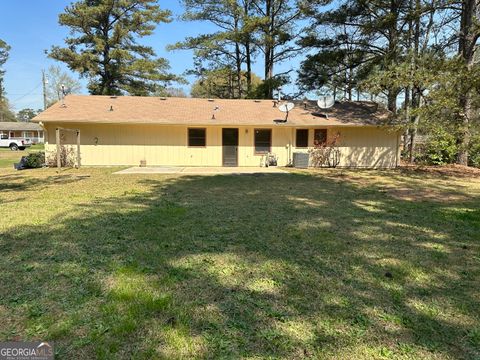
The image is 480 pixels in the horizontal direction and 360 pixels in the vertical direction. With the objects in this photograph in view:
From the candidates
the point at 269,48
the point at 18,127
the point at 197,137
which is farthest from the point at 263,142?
the point at 18,127

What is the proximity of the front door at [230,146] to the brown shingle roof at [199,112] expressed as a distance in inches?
25.5

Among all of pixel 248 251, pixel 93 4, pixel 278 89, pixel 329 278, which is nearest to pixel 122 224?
pixel 248 251

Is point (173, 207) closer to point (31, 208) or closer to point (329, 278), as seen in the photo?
point (31, 208)

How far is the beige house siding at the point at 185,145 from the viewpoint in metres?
15.3

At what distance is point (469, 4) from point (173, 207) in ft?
51.9

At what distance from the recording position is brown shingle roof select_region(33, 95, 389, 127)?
15.1 metres

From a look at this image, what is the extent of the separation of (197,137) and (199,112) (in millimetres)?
1595

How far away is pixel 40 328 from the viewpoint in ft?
8.10

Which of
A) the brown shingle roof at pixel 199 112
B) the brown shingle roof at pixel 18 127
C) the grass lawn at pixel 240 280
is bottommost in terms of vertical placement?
the grass lawn at pixel 240 280

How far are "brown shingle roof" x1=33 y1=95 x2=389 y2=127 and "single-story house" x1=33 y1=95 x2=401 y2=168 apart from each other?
0.04 m

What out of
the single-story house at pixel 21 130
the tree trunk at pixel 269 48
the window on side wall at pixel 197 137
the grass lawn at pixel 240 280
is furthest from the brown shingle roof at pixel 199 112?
the single-story house at pixel 21 130

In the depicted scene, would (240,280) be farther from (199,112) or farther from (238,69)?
(238,69)

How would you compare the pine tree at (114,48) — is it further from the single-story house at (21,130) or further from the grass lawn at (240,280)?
the single-story house at (21,130)

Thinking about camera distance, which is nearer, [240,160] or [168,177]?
[168,177]
